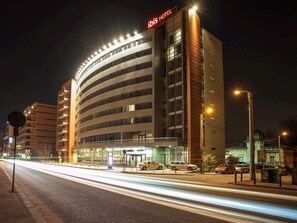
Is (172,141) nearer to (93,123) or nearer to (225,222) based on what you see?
(93,123)

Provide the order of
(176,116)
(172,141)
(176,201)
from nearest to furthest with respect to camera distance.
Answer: (176,201) < (172,141) < (176,116)

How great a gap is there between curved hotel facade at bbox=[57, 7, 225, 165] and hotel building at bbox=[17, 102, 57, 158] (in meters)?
77.7

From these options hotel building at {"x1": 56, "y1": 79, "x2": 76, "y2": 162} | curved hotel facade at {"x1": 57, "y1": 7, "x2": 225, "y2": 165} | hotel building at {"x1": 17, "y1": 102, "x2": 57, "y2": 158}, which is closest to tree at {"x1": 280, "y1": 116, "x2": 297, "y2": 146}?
curved hotel facade at {"x1": 57, "y1": 7, "x2": 225, "y2": 165}

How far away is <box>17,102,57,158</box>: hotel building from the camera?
465 ft

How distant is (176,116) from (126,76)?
1561cm

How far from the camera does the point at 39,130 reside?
14300 cm

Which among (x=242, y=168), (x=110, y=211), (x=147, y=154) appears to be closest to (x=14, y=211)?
(x=110, y=211)

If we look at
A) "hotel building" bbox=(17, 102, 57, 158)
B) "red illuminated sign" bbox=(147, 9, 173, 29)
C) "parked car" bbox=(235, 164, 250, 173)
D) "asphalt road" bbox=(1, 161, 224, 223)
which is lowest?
"parked car" bbox=(235, 164, 250, 173)

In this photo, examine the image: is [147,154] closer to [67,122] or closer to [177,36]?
[177,36]

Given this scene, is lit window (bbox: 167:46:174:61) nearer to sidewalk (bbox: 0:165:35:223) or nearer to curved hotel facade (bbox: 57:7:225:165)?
curved hotel facade (bbox: 57:7:225:165)

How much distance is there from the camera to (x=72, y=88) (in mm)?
108125

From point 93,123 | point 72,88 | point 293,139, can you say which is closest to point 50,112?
point 72,88

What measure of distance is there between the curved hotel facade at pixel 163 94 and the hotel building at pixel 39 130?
3058 inches

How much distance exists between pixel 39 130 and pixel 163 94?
97.6 meters
